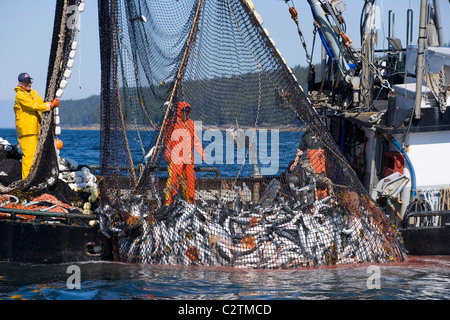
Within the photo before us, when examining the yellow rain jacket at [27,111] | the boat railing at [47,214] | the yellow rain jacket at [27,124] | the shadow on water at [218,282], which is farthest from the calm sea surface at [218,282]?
the yellow rain jacket at [27,111]

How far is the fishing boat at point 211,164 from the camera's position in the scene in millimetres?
8969

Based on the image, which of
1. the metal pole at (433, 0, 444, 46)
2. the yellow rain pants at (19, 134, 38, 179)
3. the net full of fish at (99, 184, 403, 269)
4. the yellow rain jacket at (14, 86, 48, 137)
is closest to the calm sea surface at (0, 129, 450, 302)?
the net full of fish at (99, 184, 403, 269)

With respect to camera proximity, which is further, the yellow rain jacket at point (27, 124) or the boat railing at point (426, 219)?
the yellow rain jacket at point (27, 124)

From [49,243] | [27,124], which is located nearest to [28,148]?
[27,124]

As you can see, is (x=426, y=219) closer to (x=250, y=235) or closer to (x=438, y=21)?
(x=250, y=235)

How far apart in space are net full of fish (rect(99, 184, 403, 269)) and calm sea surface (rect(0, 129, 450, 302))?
167 millimetres

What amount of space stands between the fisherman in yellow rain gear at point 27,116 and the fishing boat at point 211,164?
308 millimetres

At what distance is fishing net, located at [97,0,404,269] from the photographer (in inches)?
352

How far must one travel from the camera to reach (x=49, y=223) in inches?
376

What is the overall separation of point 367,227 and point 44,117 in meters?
5.68

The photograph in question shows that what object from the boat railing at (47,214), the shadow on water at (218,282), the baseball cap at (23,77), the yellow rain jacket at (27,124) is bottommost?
the shadow on water at (218,282)

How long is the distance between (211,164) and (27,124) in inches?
130

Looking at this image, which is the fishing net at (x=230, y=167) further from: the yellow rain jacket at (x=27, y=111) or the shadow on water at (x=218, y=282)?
the yellow rain jacket at (x=27, y=111)
